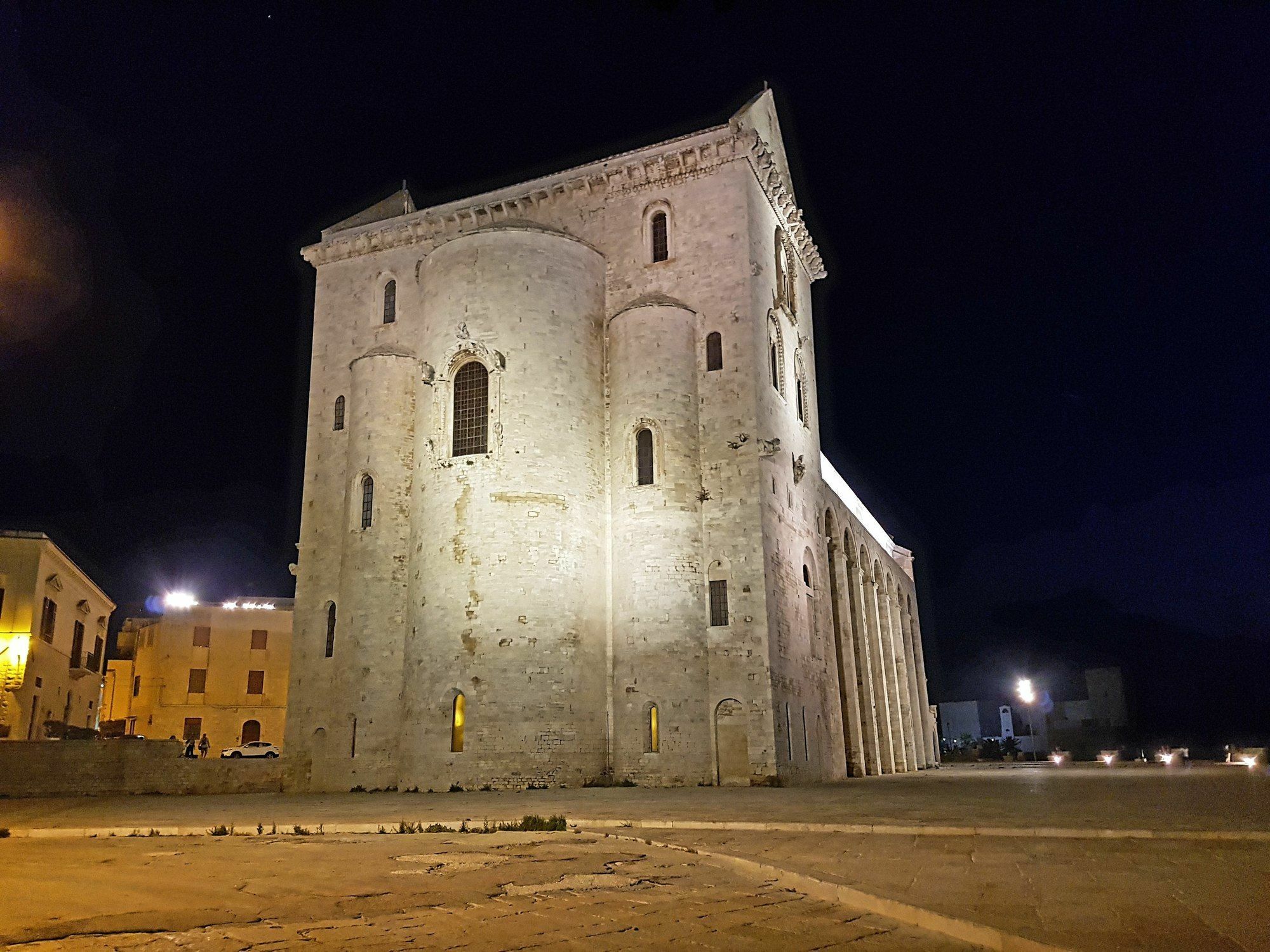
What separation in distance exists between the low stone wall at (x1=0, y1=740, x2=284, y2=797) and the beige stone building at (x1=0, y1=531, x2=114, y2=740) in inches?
410

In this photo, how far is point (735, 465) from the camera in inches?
941

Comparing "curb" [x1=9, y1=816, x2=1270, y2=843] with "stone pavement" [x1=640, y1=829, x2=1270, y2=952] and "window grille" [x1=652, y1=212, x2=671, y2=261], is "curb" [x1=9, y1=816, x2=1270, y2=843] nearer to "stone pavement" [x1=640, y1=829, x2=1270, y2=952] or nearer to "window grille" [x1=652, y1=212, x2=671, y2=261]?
"stone pavement" [x1=640, y1=829, x2=1270, y2=952]

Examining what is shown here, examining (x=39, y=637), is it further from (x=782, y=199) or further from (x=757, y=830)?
(x=757, y=830)

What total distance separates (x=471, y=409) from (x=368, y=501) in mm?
4633

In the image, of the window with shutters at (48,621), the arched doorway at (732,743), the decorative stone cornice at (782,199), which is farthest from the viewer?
the window with shutters at (48,621)

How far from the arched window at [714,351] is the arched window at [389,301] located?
32.8 ft

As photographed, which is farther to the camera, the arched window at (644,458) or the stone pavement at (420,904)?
the arched window at (644,458)

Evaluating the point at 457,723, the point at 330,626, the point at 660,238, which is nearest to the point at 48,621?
the point at 330,626

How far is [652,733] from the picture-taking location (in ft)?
75.0

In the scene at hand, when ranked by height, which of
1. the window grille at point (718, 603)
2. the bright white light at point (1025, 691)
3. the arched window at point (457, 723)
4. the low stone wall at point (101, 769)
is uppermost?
the window grille at point (718, 603)

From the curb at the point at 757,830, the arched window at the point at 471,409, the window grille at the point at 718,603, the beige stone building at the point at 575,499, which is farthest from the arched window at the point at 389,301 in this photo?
the curb at the point at 757,830

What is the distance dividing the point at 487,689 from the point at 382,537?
6.17 metres

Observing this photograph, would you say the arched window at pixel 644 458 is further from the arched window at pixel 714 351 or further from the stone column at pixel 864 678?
the stone column at pixel 864 678

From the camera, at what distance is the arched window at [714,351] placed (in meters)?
24.9
